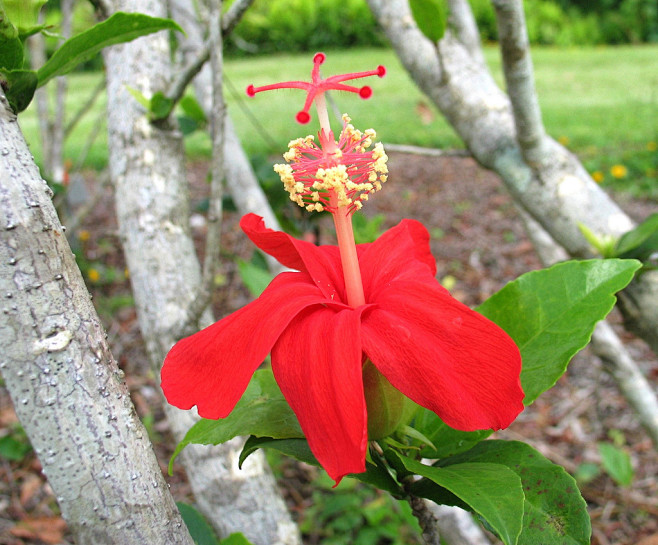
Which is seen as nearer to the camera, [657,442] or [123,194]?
[123,194]

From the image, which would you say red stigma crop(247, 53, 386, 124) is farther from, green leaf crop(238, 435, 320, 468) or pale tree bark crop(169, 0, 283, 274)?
pale tree bark crop(169, 0, 283, 274)

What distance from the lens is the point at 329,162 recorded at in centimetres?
71

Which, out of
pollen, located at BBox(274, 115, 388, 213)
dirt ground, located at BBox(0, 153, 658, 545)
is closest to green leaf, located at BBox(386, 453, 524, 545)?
pollen, located at BBox(274, 115, 388, 213)

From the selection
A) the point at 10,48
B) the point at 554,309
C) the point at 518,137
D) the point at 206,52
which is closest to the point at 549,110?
the point at 518,137

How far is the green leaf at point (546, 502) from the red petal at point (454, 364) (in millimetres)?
141

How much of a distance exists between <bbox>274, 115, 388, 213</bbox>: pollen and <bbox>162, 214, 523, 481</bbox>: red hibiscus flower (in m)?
0.11

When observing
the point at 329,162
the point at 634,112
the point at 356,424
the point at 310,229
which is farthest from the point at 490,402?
the point at 634,112

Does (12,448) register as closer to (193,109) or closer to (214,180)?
(193,109)

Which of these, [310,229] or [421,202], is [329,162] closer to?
[310,229]

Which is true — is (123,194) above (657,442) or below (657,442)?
above

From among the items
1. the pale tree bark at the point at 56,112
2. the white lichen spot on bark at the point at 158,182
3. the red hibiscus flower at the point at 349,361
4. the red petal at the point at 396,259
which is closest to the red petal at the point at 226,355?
the red hibiscus flower at the point at 349,361

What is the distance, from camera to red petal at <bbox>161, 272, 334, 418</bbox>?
0.58 meters

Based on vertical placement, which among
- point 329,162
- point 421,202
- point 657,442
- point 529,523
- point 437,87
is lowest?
point 421,202

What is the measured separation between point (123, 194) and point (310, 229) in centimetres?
105
